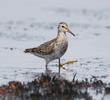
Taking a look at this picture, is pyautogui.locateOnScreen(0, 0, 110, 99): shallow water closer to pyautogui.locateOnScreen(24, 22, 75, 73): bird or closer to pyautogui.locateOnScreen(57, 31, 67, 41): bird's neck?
pyautogui.locateOnScreen(24, 22, 75, 73): bird

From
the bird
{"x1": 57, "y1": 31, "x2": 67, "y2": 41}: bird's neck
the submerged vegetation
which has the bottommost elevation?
the submerged vegetation

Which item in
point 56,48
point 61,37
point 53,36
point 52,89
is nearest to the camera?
point 52,89

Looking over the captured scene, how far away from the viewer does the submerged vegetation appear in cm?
968

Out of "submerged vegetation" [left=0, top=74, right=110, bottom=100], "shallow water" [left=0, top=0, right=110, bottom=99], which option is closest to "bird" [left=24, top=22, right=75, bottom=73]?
"shallow water" [left=0, top=0, right=110, bottom=99]

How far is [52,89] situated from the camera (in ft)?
33.4

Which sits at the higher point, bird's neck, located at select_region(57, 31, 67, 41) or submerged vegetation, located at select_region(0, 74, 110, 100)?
bird's neck, located at select_region(57, 31, 67, 41)

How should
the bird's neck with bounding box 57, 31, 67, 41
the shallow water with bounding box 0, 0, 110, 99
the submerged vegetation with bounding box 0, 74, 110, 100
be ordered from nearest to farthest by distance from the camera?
the submerged vegetation with bounding box 0, 74, 110, 100 < the shallow water with bounding box 0, 0, 110, 99 < the bird's neck with bounding box 57, 31, 67, 41

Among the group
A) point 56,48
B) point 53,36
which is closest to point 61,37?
point 56,48

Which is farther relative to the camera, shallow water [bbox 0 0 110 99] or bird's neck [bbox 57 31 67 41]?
bird's neck [bbox 57 31 67 41]

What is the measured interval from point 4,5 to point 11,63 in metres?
14.9

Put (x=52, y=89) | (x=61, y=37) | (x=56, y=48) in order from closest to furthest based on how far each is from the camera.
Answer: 1. (x=52, y=89)
2. (x=56, y=48)
3. (x=61, y=37)

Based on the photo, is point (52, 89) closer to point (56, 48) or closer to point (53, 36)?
point (56, 48)

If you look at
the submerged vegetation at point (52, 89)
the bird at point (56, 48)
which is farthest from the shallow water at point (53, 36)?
the submerged vegetation at point (52, 89)

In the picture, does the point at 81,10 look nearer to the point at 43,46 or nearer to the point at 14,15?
the point at 14,15
